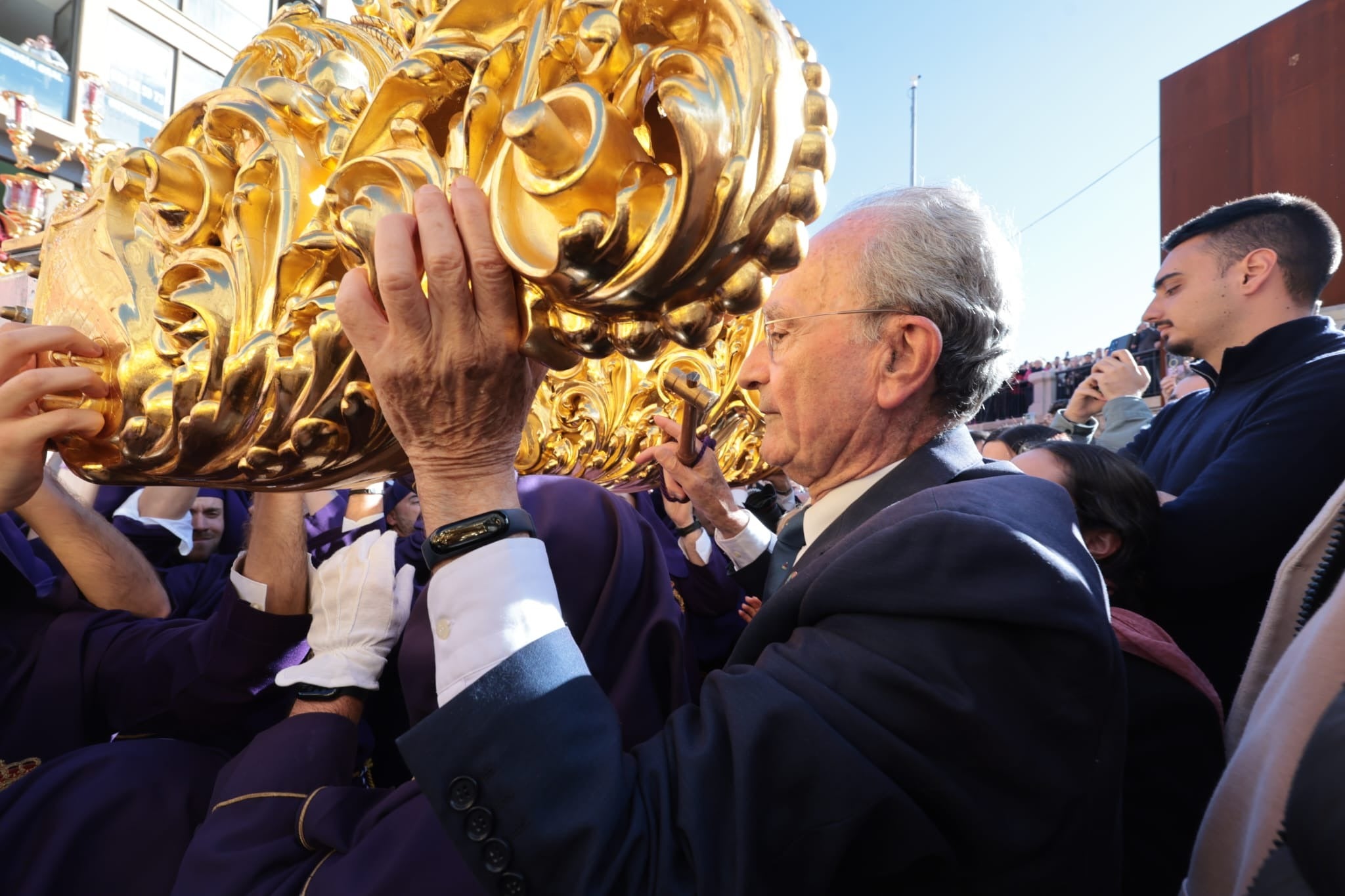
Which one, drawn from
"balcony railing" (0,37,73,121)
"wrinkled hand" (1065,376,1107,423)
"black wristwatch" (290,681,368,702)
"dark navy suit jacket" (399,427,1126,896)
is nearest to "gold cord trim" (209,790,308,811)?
"black wristwatch" (290,681,368,702)

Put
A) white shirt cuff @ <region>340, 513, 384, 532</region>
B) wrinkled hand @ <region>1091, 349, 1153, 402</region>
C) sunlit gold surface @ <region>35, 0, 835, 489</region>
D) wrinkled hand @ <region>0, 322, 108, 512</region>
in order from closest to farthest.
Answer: sunlit gold surface @ <region>35, 0, 835, 489</region>, wrinkled hand @ <region>0, 322, 108, 512</region>, white shirt cuff @ <region>340, 513, 384, 532</region>, wrinkled hand @ <region>1091, 349, 1153, 402</region>

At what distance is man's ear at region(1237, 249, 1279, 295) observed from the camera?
216 cm

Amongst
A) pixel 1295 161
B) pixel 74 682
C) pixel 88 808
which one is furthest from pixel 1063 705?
pixel 1295 161

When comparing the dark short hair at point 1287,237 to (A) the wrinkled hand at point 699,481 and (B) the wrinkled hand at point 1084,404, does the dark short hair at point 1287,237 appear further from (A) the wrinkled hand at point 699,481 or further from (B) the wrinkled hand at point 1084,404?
(A) the wrinkled hand at point 699,481

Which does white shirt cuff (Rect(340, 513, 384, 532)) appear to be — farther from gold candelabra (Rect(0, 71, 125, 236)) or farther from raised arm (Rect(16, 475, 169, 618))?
gold candelabra (Rect(0, 71, 125, 236))

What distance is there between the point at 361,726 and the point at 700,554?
1424 millimetres

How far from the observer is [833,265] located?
1.32m

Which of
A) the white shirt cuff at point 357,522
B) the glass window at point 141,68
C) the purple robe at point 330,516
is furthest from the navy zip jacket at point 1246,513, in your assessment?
the glass window at point 141,68

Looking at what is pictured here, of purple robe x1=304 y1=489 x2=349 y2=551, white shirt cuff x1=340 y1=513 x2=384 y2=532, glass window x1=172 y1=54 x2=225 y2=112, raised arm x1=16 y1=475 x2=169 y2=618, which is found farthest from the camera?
glass window x1=172 y1=54 x2=225 y2=112

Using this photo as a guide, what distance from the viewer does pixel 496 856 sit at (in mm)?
757

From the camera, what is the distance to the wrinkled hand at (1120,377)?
10.3 ft

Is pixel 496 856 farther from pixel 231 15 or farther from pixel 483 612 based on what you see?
pixel 231 15

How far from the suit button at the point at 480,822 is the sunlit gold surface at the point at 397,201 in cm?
39

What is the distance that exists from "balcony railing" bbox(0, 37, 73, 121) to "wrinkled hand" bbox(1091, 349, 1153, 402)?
1553cm
